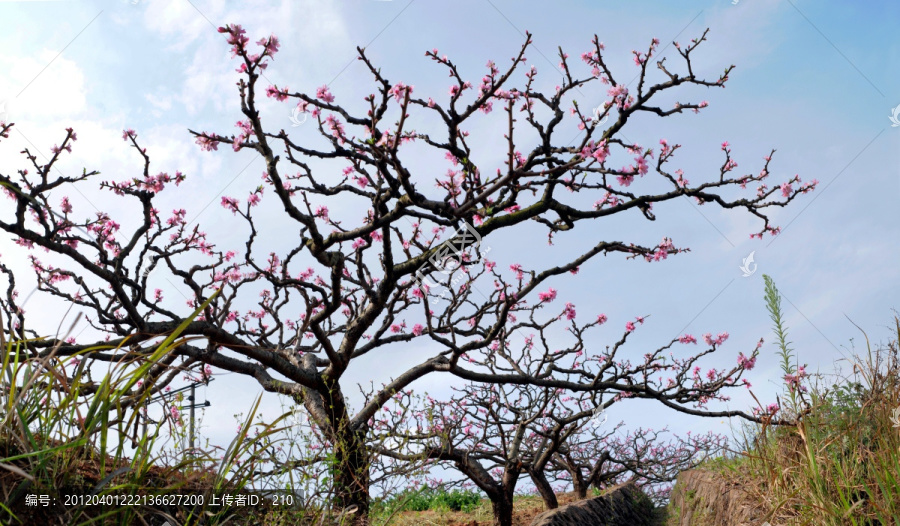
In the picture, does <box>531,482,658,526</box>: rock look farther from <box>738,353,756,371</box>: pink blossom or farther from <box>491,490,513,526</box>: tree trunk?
<box>738,353,756,371</box>: pink blossom

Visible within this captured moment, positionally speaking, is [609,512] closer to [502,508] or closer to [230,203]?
[502,508]

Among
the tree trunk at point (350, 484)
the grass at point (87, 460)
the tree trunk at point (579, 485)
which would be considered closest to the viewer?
the grass at point (87, 460)

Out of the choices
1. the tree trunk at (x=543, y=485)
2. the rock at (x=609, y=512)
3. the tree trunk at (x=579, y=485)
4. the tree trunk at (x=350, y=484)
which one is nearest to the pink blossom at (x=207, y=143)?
the tree trunk at (x=350, y=484)

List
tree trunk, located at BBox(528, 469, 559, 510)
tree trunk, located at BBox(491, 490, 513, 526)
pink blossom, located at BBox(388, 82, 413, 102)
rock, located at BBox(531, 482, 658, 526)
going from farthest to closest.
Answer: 1. tree trunk, located at BBox(528, 469, 559, 510)
2. tree trunk, located at BBox(491, 490, 513, 526)
3. rock, located at BBox(531, 482, 658, 526)
4. pink blossom, located at BBox(388, 82, 413, 102)

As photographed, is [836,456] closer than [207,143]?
Yes

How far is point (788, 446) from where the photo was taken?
16.0 ft

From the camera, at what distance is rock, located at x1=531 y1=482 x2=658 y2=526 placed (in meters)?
7.50

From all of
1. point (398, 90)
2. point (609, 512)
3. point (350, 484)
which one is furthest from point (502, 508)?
point (398, 90)

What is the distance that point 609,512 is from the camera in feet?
31.6

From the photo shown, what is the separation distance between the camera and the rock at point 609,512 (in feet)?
24.6

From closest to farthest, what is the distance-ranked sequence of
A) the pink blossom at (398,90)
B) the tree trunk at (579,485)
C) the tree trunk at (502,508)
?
the pink blossom at (398,90), the tree trunk at (502,508), the tree trunk at (579,485)

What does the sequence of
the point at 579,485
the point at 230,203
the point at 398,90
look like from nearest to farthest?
the point at 398,90
the point at 230,203
the point at 579,485

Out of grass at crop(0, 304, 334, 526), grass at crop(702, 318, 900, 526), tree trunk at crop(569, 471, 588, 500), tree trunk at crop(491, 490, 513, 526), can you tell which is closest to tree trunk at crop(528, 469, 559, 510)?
tree trunk at crop(491, 490, 513, 526)

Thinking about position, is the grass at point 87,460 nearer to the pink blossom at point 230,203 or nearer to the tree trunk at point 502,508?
the pink blossom at point 230,203
